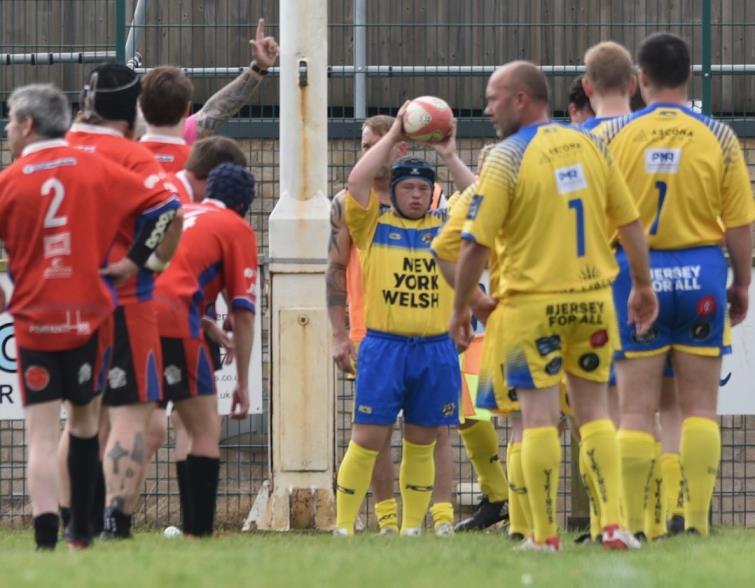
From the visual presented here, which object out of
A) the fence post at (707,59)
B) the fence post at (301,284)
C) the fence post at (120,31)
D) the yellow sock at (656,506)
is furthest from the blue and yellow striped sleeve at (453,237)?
the fence post at (120,31)

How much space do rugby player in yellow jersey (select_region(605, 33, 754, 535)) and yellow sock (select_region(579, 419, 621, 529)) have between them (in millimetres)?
676

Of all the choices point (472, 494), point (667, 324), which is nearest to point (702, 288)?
point (667, 324)

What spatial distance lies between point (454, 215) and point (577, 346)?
3.79ft

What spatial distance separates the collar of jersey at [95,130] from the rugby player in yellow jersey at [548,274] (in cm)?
184

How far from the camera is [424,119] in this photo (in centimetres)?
981

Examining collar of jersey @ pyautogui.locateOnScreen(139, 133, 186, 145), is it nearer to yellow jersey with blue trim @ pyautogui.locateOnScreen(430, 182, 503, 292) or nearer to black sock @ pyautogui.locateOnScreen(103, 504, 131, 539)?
yellow jersey with blue trim @ pyautogui.locateOnScreen(430, 182, 503, 292)

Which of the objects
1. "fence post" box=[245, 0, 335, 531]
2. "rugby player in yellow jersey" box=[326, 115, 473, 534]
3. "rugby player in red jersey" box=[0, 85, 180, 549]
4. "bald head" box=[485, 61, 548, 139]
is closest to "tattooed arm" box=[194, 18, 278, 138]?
"rugby player in yellow jersey" box=[326, 115, 473, 534]

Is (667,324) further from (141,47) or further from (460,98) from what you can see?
(141,47)

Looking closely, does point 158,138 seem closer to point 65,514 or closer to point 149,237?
point 149,237

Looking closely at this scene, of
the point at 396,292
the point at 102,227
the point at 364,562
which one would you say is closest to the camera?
the point at 364,562

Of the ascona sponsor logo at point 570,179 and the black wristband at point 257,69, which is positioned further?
the black wristband at point 257,69

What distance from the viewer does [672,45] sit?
873cm

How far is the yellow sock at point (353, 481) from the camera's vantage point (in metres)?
10.3

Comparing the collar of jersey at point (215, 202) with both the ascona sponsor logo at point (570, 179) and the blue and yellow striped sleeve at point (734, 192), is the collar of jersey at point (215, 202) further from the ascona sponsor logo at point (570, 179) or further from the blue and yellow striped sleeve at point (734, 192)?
the blue and yellow striped sleeve at point (734, 192)
